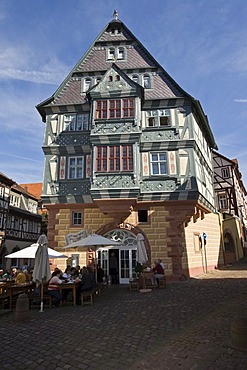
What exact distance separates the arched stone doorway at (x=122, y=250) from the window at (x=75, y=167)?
3.99 metres

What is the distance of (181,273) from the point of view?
58.5 ft

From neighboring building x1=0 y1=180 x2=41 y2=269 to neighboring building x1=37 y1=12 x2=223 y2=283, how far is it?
57.2 ft

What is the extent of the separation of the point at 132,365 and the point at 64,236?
14.2 meters

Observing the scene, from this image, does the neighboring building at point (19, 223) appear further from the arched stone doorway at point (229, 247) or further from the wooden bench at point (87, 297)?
the arched stone doorway at point (229, 247)

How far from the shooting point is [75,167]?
65.4 feet

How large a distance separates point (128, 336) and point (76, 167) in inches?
556

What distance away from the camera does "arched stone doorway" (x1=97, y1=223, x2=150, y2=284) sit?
1862 centimetres

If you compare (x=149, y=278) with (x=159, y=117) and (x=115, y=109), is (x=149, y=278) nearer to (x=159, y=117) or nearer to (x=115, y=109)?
(x=115, y=109)

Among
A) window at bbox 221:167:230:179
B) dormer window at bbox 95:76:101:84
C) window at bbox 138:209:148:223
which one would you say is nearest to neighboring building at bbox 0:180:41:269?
window at bbox 138:209:148:223

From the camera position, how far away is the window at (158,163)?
63.1 feet

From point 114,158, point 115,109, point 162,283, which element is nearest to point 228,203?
point 114,158

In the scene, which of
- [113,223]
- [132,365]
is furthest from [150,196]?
[132,365]

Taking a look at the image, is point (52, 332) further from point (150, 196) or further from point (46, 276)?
point (150, 196)

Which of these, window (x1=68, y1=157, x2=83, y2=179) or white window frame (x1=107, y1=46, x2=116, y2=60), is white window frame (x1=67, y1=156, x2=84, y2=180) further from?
white window frame (x1=107, y1=46, x2=116, y2=60)
